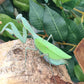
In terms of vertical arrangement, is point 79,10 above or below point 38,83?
above

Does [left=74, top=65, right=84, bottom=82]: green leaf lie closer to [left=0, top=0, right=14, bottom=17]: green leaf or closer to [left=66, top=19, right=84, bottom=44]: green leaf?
[left=66, top=19, right=84, bottom=44]: green leaf

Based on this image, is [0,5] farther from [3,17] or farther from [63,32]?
[63,32]

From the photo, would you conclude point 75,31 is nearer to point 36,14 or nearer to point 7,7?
point 36,14

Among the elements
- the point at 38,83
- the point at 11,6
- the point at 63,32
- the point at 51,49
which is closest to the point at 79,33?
the point at 63,32

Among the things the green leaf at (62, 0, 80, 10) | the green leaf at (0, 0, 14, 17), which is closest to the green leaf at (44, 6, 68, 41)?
the green leaf at (62, 0, 80, 10)

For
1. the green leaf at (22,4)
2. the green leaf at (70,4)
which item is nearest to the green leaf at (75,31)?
the green leaf at (70,4)

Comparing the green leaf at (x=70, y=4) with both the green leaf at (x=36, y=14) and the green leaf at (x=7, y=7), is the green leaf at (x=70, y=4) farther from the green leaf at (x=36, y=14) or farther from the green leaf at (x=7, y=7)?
the green leaf at (x=7, y=7)

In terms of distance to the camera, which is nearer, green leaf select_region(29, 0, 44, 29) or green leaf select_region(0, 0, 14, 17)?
green leaf select_region(29, 0, 44, 29)

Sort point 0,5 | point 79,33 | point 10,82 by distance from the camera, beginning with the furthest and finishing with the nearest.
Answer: point 0,5, point 79,33, point 10,82
